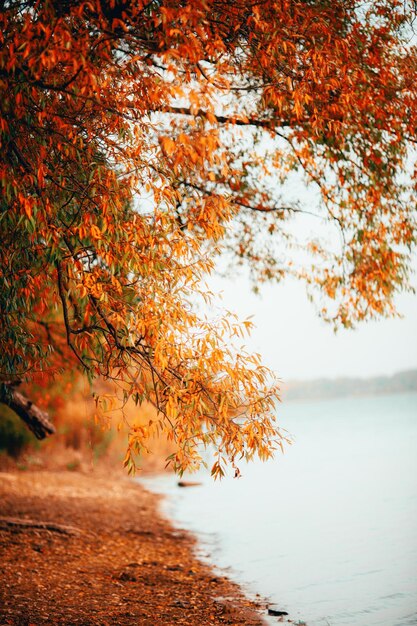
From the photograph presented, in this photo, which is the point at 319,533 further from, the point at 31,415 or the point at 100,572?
the point at 31,415

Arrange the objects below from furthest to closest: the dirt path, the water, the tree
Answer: the water, the dirt path, the tree

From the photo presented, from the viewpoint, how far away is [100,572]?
9031 mm

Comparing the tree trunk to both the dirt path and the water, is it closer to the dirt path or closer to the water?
the dirt path

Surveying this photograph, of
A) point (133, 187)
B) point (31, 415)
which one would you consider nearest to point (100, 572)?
point (31, 415)

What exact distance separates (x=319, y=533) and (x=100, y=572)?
23.8ft

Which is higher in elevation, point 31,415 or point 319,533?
point 31,415

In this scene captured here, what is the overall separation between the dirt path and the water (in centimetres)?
90

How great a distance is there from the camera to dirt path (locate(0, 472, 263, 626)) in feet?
23.0

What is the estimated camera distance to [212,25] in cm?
593

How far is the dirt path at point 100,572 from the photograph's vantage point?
7.00 metres

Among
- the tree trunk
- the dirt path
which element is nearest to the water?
the dirt path

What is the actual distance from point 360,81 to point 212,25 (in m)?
2.14

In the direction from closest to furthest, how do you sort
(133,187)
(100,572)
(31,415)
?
(133,187)
(100,572)
(31,415)

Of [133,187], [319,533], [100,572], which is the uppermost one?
[133,187]
